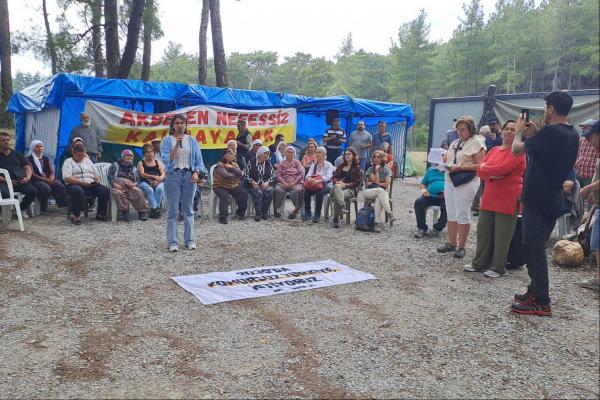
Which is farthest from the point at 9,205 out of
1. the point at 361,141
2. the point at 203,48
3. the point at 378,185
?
the point at 203,48

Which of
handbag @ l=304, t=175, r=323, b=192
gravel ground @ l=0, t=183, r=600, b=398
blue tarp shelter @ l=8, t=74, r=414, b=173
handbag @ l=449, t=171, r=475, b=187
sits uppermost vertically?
blue tarp shelter @ l=8, t=74, r=414, b=173

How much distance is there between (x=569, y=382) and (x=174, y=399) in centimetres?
214

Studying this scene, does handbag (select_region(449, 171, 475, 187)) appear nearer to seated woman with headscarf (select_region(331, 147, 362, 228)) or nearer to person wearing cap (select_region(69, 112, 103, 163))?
seated woman with headscarf (select_region(331, 147, 362, 228))

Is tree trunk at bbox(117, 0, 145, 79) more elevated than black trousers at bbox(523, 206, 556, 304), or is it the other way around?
tree trunk at bbox(117, 0, 145, 79)

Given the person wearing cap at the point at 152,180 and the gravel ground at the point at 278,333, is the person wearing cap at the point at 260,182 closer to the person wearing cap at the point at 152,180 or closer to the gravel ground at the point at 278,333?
the person wearing cap at the point at 152,180

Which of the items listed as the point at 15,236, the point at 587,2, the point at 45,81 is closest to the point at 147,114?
the point at 45,81

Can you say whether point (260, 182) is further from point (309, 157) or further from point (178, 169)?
point (178, 169)

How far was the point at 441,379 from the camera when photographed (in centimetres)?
259

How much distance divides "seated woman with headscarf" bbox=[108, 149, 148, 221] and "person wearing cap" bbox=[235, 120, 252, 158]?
2538 mm

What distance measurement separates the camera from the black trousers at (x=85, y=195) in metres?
6.45

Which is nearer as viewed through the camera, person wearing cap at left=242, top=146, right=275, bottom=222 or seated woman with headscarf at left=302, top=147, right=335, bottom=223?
seated woman with headscarf at left=302, top=147, right=335, bottom=223

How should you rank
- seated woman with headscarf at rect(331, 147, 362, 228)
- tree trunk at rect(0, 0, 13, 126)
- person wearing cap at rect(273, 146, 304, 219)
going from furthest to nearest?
tree trunk at rect(0, 0, 13, 126)
person wearing cap at rect(273, 146, 304, 219)
seated woman with headscarf at rect(331, 147, 362, 228)

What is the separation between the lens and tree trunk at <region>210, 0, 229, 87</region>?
1241 centimetres

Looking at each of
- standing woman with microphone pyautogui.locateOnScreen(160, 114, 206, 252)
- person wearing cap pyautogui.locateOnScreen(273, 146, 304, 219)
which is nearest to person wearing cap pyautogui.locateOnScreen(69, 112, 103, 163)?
person wearing cap pyautogui.locateOnScreen(273, 146, 304, 219)
